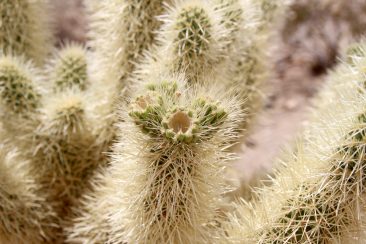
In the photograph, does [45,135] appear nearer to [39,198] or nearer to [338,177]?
[39,198]

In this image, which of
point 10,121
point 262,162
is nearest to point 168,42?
point 10,121

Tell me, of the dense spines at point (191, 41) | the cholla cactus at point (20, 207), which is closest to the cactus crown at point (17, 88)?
the cholla cactus at point (20, 207)

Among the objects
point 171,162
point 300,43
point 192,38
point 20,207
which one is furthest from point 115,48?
point 300,43

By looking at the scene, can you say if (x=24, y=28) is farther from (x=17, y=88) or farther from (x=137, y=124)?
(x=137, y=124)

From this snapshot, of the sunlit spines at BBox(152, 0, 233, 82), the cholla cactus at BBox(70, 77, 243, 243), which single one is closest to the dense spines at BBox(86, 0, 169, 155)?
the sunlit spines at BBox(152, 0, 233, 82)

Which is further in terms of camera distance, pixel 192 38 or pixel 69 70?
pixel 69 70
